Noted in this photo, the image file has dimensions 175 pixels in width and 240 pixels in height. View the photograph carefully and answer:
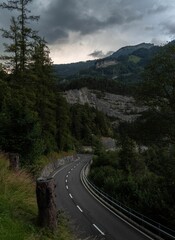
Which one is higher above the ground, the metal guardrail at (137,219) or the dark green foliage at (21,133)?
the dark green foliage at (21,133)

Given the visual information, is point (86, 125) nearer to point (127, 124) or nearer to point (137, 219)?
point (127, 124)

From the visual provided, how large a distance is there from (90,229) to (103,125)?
433ft

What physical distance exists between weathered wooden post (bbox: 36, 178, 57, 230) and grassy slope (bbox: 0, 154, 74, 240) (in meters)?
0.24

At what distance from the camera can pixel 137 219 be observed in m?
25.5

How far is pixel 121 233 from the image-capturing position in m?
20.3

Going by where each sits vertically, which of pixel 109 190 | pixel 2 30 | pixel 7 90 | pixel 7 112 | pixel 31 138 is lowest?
pixel 109 190

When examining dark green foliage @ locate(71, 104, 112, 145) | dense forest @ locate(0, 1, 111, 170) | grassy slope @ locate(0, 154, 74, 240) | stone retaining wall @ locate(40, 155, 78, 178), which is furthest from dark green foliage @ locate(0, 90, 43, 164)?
dark green foliage @ locate(71, 104, 112, 145)

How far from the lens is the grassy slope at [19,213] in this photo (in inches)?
334

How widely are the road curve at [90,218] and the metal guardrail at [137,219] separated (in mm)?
551

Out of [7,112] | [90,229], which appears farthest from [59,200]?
[90,229]

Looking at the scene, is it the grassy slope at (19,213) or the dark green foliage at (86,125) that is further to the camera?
the dark green foliage at (86,125)

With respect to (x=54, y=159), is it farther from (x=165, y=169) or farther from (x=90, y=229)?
(x=90, y=229)

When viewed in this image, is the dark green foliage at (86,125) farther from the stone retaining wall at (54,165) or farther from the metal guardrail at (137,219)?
the metal guardrail at (137,219)

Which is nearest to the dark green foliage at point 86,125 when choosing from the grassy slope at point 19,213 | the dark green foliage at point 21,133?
the dark green foliage at point 21,133
